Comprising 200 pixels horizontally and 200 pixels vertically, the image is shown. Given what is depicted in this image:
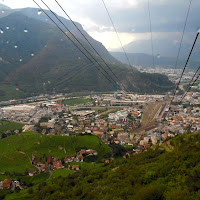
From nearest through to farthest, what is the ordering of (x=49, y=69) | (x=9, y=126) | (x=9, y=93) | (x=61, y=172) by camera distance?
(x=61, y=172) → (x=9, y=126) → (x=9, y=93) → (x=49, y=69)

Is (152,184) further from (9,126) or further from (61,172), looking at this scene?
(9,126)

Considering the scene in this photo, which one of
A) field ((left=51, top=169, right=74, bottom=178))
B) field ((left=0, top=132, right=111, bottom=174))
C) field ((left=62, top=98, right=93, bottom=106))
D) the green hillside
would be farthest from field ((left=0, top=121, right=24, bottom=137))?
the green hillside

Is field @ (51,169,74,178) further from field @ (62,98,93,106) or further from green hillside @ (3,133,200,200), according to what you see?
field @ (62,98,93,106)

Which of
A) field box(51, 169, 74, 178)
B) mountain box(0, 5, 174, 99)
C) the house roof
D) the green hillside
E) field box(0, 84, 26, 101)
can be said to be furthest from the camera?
mountain box(0, 5, 174, 99)

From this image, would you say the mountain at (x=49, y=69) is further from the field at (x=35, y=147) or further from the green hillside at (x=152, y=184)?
the green hillside at (x=152, y=184)

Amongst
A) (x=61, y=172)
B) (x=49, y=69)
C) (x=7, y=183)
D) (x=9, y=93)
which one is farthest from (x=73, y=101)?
(x=7, y=183)

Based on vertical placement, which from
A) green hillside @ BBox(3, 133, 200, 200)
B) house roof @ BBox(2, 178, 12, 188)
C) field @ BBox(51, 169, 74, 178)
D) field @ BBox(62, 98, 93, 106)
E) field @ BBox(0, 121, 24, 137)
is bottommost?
field @ BBox(0, 121, 24, 137)

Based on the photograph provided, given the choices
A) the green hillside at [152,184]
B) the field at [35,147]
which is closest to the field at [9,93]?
the field at [35,147]
